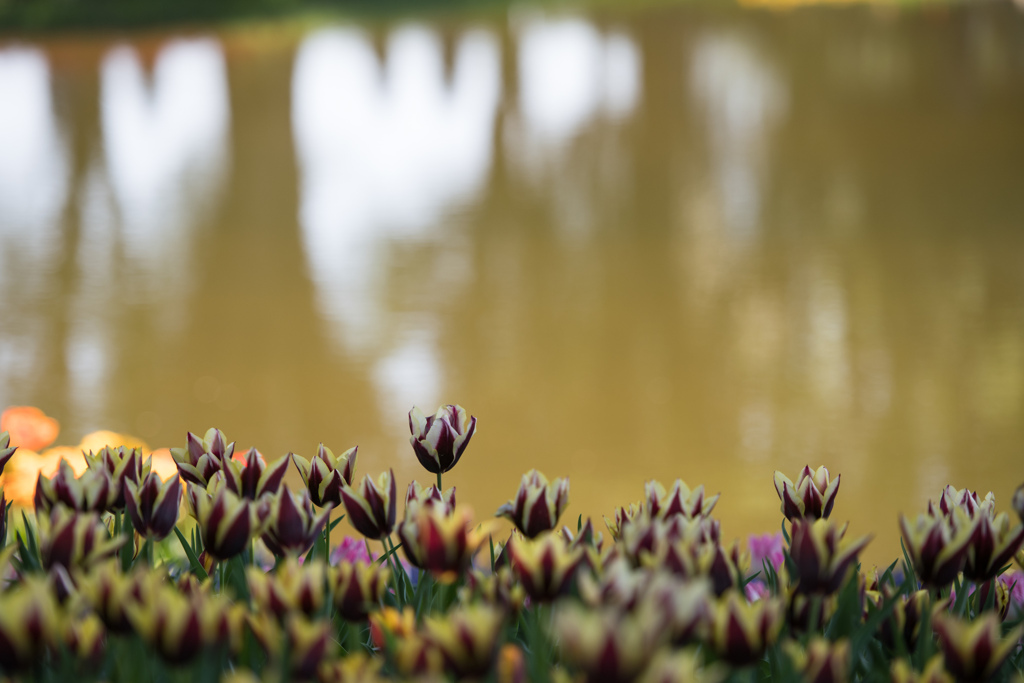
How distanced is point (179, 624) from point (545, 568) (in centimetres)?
21

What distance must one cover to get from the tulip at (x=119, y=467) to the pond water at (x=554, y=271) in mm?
1737

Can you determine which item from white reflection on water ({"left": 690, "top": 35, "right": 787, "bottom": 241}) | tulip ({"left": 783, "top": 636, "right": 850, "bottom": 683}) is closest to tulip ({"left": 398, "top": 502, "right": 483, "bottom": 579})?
tulip ({"left": 783, "top": 636, "right": 850, "bottom": 683})

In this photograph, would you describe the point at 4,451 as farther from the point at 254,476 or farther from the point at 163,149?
the point at 163,149

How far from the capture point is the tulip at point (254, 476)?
80 cm

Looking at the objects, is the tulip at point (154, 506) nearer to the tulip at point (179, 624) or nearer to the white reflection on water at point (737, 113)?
the tulip at point (179, 624)

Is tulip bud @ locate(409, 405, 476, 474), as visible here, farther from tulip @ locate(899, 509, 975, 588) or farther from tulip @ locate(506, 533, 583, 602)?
tulip @ locate(899, 509, 975, 588)

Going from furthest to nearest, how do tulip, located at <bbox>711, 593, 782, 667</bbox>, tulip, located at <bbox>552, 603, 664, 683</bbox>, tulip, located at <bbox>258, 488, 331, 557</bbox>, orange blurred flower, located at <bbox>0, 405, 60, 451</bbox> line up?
orange blurred flower, located at <bbox>0, 405, 60, 451</bbox> < tulip, located at <bbox>258, 488, 331, 557</bbox> < tulip, located at <bbox>711, 593, 782, 667</bbox> < tulip, located at <bbox>552, 603, 664, 683</bbox>

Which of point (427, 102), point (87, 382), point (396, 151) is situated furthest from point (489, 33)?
point (87, 382)

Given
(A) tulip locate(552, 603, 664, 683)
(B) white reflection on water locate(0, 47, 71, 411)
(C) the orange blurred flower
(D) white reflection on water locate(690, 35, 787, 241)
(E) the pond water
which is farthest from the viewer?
(D) white reflection on water locate(690, 35, 787, 241)

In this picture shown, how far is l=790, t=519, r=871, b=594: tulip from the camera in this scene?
0.69 metres

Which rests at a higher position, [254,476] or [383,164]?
[383,164]

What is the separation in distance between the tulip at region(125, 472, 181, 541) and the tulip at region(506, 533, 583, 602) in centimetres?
25

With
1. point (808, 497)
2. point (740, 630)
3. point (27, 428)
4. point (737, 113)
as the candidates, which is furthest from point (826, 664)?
point (737, 113)

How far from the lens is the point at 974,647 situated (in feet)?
2.03
